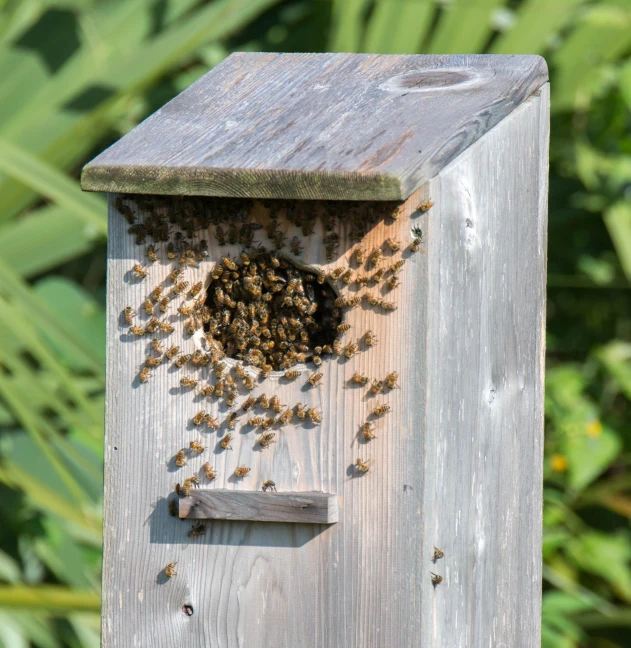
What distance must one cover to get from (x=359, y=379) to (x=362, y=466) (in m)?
0.18

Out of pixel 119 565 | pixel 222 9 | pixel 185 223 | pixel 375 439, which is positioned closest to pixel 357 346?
pixel 375 439

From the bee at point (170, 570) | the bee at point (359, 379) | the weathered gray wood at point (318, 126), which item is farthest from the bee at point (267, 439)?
the weathered gray wood at point (318, 126)

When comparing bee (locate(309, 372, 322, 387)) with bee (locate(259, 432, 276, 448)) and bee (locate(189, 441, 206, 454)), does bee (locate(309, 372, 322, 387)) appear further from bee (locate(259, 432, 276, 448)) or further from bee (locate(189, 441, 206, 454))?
bee (locate(189, 441, 206, 454))

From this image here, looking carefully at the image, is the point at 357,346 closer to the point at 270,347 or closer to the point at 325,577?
the point at 270,347

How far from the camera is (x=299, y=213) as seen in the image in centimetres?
200

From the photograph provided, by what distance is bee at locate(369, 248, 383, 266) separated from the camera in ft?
6.51

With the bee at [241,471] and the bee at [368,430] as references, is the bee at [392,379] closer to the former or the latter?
the bee at [368,430]

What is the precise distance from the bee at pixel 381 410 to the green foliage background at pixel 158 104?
1.79m

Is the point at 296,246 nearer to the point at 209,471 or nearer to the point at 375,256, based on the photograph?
the point at 375,256

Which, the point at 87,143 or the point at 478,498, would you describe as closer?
the point at 478,498

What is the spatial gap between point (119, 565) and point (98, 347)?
7.47 feet

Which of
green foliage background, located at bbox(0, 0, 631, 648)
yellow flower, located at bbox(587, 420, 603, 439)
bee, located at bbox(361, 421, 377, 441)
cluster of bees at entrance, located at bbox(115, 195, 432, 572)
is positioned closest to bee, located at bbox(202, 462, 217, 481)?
cluster of bees at entrance, located at bbox(115, 195, 432, 572)

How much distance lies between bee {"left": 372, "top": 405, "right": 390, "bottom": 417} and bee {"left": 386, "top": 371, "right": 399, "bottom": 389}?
41 mm

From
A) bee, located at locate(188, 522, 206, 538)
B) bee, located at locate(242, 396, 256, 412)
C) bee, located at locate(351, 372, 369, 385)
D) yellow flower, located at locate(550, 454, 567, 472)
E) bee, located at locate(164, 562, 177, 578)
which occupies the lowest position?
bee, located at locate(164, 562, 177, 578)
